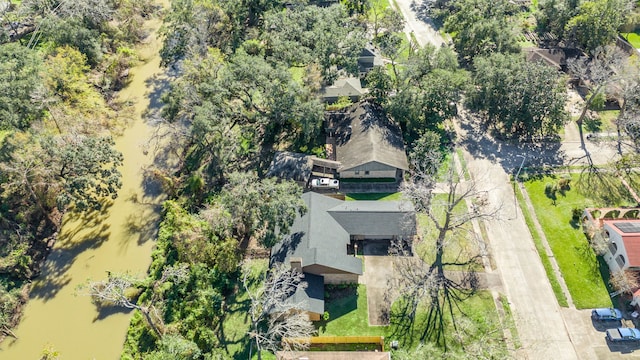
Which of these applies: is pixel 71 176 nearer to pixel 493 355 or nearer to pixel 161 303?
pixel 161 303

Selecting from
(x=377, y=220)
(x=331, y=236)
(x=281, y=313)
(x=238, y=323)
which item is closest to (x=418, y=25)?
(x=377, y=220)

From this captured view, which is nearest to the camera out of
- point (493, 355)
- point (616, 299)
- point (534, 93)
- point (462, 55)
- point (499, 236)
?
point (493, 355)

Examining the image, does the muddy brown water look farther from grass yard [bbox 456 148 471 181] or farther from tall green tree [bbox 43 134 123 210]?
grass yard [bbox 456 148 471 181]

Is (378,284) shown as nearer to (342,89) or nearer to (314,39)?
(342,89)

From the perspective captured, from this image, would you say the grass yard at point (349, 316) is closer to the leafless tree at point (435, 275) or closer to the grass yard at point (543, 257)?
the leafless tree at point (435, 275)

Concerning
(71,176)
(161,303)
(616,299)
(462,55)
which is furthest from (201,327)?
(462,55)

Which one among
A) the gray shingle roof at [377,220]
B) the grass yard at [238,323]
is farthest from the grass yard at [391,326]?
the grass yard at [238,323]
